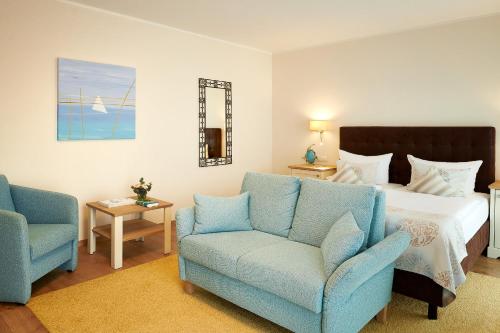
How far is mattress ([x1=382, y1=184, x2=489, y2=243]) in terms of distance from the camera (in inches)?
124

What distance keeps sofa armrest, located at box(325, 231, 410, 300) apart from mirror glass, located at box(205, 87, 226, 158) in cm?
343

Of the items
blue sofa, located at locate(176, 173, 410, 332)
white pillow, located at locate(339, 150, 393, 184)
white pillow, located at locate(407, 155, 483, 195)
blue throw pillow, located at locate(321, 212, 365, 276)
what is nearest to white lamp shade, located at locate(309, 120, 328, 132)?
white pillow, located at locate(339, 150, 393, 184)

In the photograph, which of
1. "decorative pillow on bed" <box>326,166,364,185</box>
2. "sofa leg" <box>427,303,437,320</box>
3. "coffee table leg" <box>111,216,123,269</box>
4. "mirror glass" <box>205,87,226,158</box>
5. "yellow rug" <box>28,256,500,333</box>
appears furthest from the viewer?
"mirror glass" <box>205,87,226,158</box>

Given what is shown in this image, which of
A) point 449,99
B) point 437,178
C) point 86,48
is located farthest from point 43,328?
point 449,99

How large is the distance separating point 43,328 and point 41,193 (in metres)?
1.30

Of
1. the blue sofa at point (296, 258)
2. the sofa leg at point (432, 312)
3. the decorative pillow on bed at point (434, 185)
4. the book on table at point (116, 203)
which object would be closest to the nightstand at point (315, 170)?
the decorative pillow on bed at point (434, 185)

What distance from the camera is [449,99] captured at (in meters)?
4.50

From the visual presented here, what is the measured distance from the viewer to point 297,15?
4.25 metres

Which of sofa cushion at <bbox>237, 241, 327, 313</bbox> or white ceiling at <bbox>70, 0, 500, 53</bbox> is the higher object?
white ceiling at <bbox>70, 0, 500, 53</bbox>

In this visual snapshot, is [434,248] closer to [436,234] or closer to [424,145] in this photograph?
[436,234]

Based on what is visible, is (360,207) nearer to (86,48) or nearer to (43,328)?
(43,328)

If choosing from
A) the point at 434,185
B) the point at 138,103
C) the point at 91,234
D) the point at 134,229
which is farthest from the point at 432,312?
the point at 138,103

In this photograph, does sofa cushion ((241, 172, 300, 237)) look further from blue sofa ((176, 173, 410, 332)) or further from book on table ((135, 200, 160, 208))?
book on table ((135, 200, 160, 208))

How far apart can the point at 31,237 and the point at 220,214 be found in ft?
4.69
